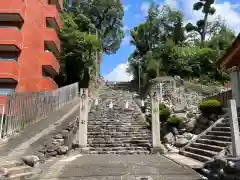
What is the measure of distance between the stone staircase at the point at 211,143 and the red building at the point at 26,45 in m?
15.1

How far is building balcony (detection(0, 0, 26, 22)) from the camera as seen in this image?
21547 mm

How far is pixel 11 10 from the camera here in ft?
70.8

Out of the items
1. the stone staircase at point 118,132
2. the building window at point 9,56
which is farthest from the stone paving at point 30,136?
the building window at point 9,56

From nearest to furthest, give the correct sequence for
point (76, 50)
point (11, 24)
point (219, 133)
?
1. point (219, 133)
2. point (11, 24)
3. point (76, 50)

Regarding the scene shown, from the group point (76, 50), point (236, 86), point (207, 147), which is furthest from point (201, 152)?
point (76, 50)

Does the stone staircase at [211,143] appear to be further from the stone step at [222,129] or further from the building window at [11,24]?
the building window at [11,24]

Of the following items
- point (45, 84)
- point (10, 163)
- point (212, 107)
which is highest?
point (45, 84)

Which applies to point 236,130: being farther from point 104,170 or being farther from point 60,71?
point 60,71

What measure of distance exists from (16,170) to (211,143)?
7.54 meters

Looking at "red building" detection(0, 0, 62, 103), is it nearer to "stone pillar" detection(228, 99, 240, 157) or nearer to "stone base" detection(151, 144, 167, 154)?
"stone base" detection(151, 144, 167, 154)

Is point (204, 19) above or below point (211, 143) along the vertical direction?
above

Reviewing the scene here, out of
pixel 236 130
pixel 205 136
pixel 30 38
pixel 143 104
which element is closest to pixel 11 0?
pixel 30 38

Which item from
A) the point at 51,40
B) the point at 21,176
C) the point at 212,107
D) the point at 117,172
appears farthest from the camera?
the point at 51,40

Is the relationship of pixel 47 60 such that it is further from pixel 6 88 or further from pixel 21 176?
pixel 21 176
